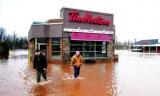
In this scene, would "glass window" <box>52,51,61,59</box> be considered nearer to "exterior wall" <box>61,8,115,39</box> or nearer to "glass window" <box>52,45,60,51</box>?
"glass window" <box>52,45,60,51</box>

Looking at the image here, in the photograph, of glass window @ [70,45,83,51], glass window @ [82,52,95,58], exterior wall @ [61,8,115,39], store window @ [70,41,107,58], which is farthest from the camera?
glass window @ [82,52,95,58]

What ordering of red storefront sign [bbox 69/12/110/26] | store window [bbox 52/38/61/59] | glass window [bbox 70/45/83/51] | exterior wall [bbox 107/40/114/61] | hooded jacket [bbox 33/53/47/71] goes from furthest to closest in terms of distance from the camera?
exterior wall [bbox 107/40/114/61] → glass window [bbox 70/45/83/51] → store window [bbox 52/38/61/59] → red storefront sign [bbox 69/12/110/26] → hooded jacket [bbox 33/53/47/71]

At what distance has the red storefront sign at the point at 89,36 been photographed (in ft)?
73.9

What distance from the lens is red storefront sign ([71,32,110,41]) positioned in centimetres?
2254

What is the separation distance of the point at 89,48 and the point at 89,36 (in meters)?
1.55

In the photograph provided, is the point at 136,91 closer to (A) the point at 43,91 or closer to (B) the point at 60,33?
(A) the point at 43,91

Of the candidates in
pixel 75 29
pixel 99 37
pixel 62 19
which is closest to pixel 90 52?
pixel 99 37

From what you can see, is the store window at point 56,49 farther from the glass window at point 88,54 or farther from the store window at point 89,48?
the glass window at point 88,54

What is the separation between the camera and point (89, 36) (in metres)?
23.5

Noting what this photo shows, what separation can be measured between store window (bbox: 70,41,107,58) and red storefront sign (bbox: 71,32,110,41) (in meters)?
0.69

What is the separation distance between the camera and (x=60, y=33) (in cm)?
2206

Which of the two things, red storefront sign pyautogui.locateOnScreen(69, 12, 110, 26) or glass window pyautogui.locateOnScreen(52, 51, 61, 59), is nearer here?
red storefront sign pyautogui.locateOnScreen(69, 12, 110, 26)

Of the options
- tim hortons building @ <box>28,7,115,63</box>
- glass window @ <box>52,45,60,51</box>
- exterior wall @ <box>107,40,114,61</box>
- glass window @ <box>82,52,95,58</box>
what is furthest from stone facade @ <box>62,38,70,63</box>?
exterior wall @ <box>107,40,114,61</box>

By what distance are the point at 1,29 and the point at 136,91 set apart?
313ft
